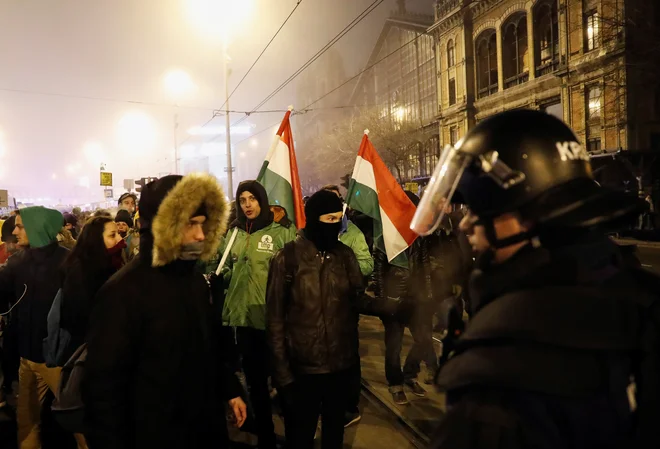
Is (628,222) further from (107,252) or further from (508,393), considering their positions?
(107,252)

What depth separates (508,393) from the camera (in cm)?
104

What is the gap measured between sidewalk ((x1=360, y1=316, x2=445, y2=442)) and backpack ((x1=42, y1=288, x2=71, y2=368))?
2.80 metres

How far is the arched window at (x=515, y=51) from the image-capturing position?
29.5 meters

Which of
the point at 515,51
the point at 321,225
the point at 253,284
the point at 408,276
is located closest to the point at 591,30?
the point at 515,51

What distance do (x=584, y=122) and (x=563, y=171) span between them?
27.3 m

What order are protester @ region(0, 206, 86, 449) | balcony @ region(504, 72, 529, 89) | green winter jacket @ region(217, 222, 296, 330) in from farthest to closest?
balcony @ region(504, 72, 529, 89) → green winter jacket @ region(217, 222, 296, 330) → protester @ region(0, 206, 86, 449)

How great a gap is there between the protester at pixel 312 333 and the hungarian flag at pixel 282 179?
4.92 feet

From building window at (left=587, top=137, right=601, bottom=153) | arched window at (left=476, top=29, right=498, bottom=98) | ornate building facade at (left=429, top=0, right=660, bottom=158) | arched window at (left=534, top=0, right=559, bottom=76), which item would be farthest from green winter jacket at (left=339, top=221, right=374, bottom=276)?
arched window at (left=476, top=29, right=498, bottom=98)

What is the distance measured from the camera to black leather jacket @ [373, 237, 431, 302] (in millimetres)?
5461

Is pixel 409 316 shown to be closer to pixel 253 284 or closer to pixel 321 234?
pixel 253 284

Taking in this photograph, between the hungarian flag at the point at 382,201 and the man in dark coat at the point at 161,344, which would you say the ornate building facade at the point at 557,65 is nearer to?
the hungarian flag at the point at 382,201

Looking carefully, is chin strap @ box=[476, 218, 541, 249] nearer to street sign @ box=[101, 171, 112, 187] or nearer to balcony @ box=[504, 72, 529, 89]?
street sign @ box=[101, 171, 112, 187]

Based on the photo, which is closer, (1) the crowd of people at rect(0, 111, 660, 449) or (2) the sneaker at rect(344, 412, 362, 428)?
(1) the crowd of people at rect(0, 111, 660, 449)

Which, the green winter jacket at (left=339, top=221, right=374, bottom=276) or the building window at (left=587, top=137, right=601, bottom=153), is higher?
the building window at (left=587, top=137, right=601, bottom=153)
